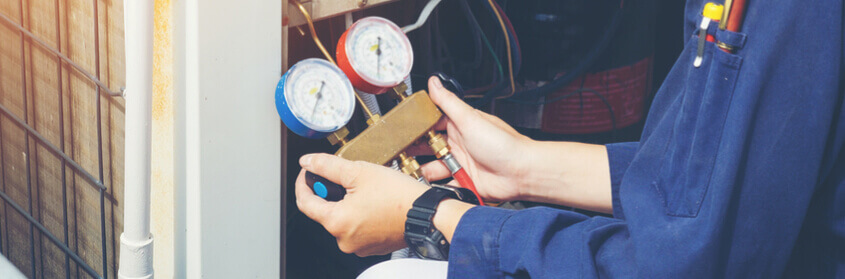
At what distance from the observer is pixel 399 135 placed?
1013 millimetres

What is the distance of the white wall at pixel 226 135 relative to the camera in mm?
824

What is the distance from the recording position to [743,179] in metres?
0.67

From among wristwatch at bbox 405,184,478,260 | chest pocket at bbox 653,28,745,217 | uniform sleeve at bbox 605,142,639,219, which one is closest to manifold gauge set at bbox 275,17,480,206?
wristwatch at bbox 405,184,478,260

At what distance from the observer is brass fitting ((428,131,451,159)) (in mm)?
1068

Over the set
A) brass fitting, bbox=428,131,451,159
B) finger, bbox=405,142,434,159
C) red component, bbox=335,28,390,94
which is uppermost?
red component, bbox=335,28,390,94

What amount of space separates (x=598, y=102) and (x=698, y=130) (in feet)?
2.79

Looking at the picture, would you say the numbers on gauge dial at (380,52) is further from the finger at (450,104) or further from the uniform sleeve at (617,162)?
the uniform sleeve at (617,162)

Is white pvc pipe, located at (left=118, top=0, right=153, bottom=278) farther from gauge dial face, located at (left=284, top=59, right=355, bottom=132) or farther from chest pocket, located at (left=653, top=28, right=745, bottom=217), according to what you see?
chest pocket, located at (left=653, top=28, right=745, bottom=217)

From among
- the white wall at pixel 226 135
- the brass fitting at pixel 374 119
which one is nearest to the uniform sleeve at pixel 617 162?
the brass fitting at pixel 374 119

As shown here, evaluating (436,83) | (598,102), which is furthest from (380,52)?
(598,102)

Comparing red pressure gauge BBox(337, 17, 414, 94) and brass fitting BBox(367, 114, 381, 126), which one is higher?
red pressure gauge BBox(337, 17, 414, 94)

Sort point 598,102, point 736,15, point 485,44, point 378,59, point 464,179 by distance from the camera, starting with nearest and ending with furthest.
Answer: point 736,15 < point 378,59 < point 464,179 < point 485,44 < point 598,102

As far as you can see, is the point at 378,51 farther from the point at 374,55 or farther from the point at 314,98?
the point at 314,98

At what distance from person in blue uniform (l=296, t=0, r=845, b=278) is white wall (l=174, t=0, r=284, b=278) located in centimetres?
8
